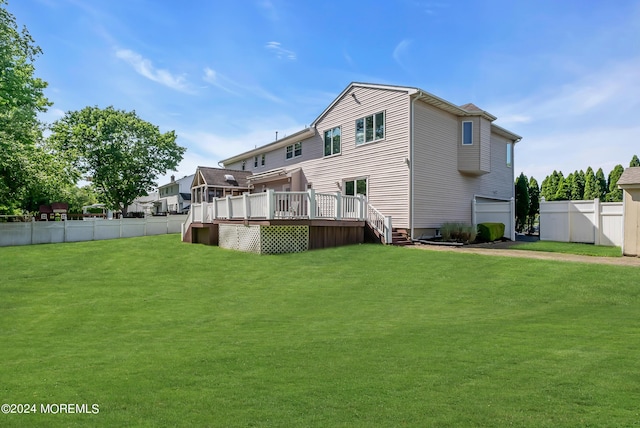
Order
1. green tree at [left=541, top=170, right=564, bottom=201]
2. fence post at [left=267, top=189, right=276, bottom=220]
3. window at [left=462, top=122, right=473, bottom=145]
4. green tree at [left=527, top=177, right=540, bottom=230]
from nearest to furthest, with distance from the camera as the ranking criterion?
fence post at [left=267, top=189, right=276, bottom=220] < window at [left=462, top=122, right=473, bottom=145] < green tree at [left=527, top=177, right=540, bottom=230] < green tree at [left=541, top=170, right=564, bottom=201]

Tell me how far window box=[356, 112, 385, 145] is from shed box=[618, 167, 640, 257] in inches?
396

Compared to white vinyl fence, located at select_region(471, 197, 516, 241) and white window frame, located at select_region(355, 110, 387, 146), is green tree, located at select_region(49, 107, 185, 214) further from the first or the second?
white vinyl fence, located at select_region(471, 197, 516, 241)

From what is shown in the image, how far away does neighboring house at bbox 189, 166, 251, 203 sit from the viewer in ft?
87.2

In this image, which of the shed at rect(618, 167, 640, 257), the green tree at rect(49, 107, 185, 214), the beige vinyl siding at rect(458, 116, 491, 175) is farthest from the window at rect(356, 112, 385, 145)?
the green tree at rect(49, 107, 185, 214)

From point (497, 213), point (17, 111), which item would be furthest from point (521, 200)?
point (17, 111)

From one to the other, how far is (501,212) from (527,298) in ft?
43.2

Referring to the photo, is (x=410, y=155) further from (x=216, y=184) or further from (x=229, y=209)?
(x=216, y=184)

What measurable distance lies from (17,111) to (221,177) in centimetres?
1233

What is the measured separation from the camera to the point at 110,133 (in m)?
33.8

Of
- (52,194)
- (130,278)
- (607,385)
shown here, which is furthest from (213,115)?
(607,385)

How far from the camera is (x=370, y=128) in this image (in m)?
19.3

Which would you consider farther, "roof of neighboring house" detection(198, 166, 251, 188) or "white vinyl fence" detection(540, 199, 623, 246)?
"roof of neighboring house" detection(198, 166, 251, 188)

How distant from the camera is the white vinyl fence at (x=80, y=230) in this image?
20.5 meters

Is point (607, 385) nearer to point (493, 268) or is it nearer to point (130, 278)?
point (493, 268)
